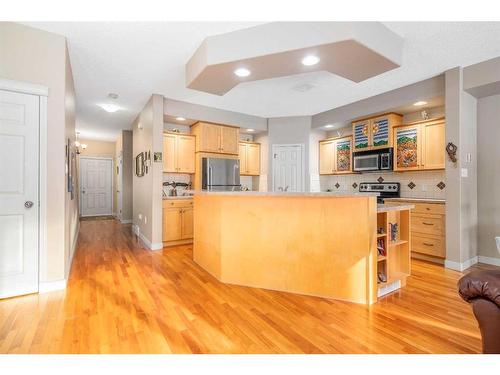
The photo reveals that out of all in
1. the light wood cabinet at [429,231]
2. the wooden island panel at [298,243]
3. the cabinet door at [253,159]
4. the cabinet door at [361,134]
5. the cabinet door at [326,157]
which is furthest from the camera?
the cabinet door at [253,159]

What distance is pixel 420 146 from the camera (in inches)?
162

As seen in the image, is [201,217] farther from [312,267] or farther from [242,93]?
[242,93]

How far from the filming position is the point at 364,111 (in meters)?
4.58

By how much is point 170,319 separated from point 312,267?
138cm

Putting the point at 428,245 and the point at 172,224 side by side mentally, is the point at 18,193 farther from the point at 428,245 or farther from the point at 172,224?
the point at 428,245

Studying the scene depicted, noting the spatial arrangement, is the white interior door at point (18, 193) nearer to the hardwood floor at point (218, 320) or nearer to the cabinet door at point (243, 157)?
the hardwood floor at point (218, 320)

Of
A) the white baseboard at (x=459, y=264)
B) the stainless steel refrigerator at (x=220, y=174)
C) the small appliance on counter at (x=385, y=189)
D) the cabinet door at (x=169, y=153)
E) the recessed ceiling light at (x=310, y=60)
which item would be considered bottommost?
the white baseboard at (x=459, y=264)

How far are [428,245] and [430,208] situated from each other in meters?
0.54

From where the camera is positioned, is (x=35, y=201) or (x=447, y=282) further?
(x=447, y=282)

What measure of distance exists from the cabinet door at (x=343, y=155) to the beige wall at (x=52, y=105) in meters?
4.77

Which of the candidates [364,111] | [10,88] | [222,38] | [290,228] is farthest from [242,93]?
[10,88]

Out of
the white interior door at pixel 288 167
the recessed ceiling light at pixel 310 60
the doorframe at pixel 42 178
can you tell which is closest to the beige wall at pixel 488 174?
the recessed ceiling light at pixel 310 60

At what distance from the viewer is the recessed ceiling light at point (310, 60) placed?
2459 millimetres

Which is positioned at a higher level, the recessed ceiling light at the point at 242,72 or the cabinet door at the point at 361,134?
the recessed ceiling light at the point at 242,72
